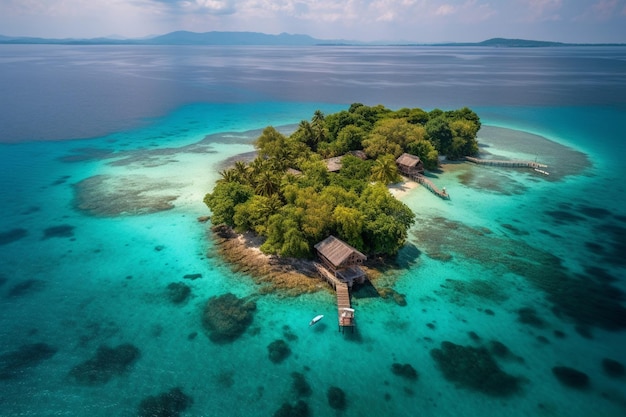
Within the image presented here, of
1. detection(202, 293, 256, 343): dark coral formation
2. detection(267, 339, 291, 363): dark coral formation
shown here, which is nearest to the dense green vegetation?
detection(202, 293, 256, 343): dark coral formation

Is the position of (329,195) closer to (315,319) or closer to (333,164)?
(315,319)

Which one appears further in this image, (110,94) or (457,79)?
(457,79)

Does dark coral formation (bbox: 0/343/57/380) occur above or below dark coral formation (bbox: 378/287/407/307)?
below

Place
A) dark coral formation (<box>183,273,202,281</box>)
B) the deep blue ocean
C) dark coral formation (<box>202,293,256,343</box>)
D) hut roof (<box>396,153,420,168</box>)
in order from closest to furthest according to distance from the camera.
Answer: the deep blue ocean < dark coral formation (<box>202,293,256,343</box>) < dark coral formation (<box>183,273,202,281</box>) < hut roof (<box>396,153,420,168</box>)

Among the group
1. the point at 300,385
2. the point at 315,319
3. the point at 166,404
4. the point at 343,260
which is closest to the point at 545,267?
the point at 343,260

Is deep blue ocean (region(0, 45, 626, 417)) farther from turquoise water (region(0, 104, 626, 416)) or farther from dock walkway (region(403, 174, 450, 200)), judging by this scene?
dock walkway (region(403, 174, 450, 200))

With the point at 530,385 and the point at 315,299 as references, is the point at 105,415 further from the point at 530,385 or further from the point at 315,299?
the point at 530,385

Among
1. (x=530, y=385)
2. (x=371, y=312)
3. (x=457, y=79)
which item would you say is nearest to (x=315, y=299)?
(x=371, y=312)
